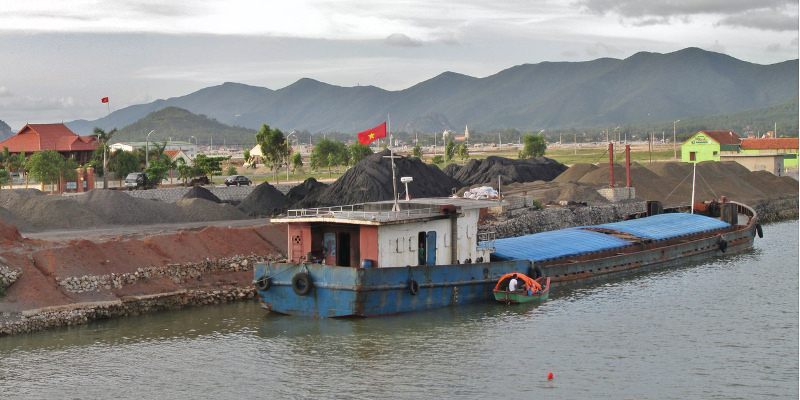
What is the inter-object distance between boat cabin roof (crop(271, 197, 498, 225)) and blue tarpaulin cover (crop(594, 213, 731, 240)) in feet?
51.0

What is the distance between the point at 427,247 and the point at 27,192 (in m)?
31.7

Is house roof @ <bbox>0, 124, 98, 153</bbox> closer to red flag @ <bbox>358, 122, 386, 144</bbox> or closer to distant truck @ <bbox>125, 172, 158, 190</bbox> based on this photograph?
distant truck @ <bbox>125, 172, 158, 190</bbox>

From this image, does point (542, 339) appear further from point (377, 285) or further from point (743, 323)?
point (743, 323)

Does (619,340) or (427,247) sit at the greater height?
(427,247)

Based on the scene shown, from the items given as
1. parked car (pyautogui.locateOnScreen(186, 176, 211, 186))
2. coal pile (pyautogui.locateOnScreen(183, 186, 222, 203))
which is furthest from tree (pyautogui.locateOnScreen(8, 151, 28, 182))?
coal pile (pyautogui.locateOnScreen(183, 186, 222, 203))

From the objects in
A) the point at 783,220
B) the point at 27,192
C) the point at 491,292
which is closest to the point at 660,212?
the point at 783,220

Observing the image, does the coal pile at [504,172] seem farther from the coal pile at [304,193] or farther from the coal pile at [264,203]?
the coal pile at [264,203]

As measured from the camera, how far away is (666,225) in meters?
49.1

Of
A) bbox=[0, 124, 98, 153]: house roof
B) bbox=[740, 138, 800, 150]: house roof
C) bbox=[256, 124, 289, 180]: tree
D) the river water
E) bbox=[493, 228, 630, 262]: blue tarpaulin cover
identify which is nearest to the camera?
the river water

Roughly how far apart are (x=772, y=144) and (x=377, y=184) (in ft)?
237

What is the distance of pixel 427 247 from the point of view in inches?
1228

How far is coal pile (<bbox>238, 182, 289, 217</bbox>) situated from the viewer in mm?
55375

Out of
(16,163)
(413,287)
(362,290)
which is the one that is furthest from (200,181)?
(362,290)

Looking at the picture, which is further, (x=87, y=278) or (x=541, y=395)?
(x=87, y=278)
